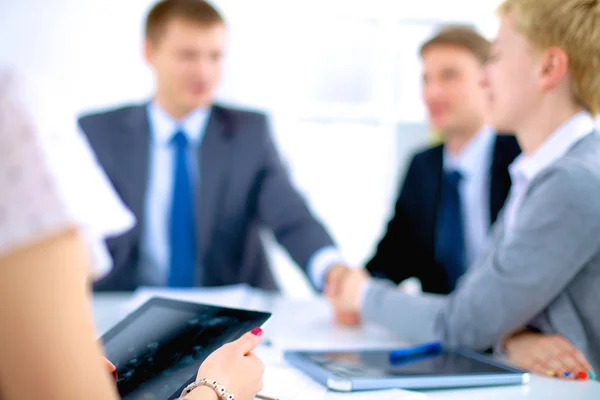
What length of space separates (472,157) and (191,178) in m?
1.13

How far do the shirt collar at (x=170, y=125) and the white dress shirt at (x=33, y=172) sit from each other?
86.3 inches

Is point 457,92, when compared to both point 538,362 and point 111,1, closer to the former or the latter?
point 538,362

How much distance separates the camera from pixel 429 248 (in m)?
2.23

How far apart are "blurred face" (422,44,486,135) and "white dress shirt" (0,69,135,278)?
7.15ft

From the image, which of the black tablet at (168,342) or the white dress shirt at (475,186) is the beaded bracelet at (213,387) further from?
the white dress shirt at (475,186)

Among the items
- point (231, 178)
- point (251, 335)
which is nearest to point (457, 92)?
point (231, 178)

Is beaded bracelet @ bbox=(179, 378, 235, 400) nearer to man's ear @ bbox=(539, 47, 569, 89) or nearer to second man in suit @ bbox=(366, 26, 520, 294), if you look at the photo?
man's ear @ bbox=(539, 47, 569, 89)

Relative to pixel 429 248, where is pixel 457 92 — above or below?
above

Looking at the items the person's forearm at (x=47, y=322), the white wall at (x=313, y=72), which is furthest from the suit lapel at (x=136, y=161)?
the person's forearm at (x=47, y=322)

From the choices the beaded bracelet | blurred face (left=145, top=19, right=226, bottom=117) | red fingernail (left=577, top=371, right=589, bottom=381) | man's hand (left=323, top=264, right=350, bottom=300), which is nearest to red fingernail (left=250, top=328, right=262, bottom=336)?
the beaded bracelet

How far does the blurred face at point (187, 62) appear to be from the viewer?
276 centimetres

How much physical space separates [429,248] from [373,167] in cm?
152

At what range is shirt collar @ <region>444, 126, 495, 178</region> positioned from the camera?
2.31 metres

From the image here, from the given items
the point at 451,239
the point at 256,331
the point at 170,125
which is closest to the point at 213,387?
the point at 256,331
